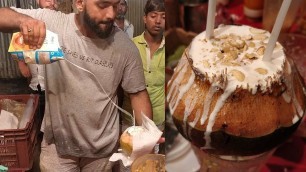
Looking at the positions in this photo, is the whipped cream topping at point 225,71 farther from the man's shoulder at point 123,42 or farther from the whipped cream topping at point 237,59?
the man's shoulder at point 123,42

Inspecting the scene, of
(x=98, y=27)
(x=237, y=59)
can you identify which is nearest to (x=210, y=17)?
(x=237, y=59)

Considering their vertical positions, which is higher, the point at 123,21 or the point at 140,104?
the point at 123,21

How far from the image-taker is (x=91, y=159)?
0.58 metres

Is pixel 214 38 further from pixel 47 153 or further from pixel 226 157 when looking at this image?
pixel 47 153

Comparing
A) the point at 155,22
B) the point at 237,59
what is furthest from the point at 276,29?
the point at 155,22

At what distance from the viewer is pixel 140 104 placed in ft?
1.83

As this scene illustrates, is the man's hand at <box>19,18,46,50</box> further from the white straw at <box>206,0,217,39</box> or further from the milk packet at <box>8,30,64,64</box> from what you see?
the white straw at <box>206,0,217,39</box>

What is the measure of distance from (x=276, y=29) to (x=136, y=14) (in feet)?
0.65

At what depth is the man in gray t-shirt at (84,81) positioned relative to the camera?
1.69 feet

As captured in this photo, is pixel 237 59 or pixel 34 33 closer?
pixel 34 33

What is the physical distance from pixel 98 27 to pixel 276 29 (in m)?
0.24

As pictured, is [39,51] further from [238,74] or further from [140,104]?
[238,74]

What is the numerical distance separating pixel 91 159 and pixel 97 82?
0.11 m

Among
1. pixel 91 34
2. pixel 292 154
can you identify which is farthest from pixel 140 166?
pixel 292 154
